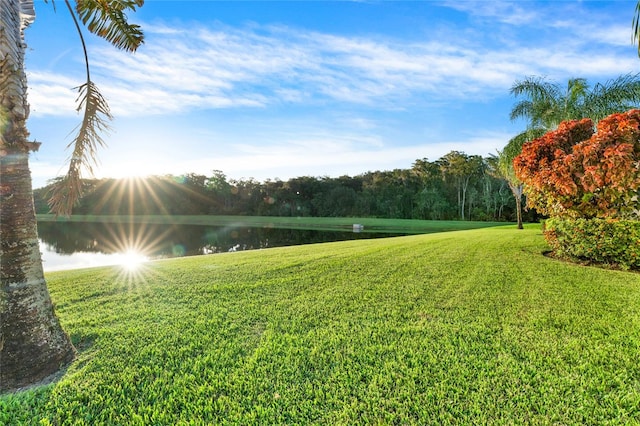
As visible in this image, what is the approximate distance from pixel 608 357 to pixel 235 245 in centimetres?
2044

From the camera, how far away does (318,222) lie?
40.5 metres

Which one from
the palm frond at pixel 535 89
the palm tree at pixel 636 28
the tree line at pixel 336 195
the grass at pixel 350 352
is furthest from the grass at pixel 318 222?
the palm tree at pixel 636 28

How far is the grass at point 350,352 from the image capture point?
2137 millimetres

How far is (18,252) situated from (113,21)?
2.77 metres

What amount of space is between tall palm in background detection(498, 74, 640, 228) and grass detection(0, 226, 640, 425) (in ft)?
27.5

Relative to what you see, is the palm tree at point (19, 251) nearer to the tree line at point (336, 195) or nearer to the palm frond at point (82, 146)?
the palm frond at point (82, 146)

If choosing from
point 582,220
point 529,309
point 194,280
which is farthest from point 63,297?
point 582,220

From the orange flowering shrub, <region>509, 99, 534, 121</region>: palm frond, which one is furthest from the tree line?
the orange flowering shrub

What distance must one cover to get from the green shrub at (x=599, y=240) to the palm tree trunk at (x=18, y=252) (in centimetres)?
827

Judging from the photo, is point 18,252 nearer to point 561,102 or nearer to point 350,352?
point 350,352

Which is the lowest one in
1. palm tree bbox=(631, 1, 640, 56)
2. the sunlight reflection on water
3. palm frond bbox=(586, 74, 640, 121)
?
the sunlight reflection on water

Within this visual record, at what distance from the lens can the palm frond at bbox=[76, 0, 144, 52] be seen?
3404 mm

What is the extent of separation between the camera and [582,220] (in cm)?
635

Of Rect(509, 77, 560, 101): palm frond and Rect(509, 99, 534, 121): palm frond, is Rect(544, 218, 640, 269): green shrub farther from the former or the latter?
Rect(509, 77, 560, 101): palm frond
